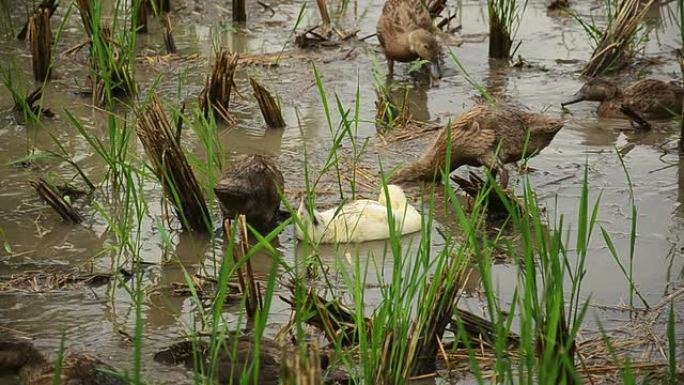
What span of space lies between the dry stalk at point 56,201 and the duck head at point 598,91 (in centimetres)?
318

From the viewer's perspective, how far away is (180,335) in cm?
469

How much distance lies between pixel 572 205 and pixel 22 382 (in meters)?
2.94

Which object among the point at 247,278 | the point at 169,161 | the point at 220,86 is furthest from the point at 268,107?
the point at 247,278

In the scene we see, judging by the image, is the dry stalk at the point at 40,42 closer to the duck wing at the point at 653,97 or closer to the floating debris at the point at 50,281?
the floating debris at the point at 50,281

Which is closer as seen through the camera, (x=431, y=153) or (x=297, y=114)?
(x=431, y=153)

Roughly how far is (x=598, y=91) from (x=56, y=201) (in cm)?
334

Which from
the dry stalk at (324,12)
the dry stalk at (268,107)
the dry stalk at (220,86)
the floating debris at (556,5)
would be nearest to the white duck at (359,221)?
the dry stalk at (268,107)

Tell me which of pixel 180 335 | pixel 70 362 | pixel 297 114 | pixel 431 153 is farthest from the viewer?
pixel 297 114

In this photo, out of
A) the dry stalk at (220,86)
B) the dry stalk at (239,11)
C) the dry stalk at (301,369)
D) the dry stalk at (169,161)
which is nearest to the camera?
the dry stalk at (301,369)

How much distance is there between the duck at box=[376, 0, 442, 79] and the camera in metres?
8.24

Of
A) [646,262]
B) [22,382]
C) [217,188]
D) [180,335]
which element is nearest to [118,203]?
[217,188]

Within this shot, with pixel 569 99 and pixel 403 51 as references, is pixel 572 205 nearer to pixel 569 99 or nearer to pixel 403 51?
pixel 569 99

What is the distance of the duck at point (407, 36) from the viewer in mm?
8242

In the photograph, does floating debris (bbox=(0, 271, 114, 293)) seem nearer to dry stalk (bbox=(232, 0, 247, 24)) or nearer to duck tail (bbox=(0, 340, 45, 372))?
duck tail (bbox=(0, 340, 45, 372))
